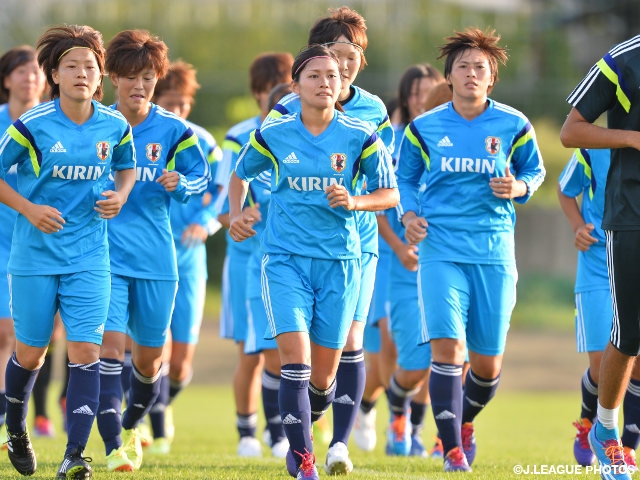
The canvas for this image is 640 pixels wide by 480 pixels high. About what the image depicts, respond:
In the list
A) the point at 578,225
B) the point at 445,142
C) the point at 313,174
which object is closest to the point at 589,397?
the point at 578,225

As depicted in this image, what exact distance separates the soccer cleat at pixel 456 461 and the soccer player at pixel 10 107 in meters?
3.30

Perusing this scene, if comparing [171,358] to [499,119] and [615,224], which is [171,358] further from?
[615,224]

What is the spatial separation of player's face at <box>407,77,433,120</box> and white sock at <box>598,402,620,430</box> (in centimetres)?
363

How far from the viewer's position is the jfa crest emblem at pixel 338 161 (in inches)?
274

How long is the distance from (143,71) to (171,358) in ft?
9.52

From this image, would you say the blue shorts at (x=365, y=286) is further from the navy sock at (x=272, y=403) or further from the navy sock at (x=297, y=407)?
the navy sock at (x=272, y=403)

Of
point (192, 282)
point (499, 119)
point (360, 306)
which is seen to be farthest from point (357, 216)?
point (192, 282)

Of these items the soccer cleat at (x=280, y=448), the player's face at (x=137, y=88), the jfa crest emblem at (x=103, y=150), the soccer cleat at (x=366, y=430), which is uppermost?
the player's face at (x=137, y=88)

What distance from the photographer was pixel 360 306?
7.52 m

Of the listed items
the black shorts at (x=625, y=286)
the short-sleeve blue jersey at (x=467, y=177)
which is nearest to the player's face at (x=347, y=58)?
the short-sleeve blue jersey at (x=467, y=177)

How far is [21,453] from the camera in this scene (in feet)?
23.4

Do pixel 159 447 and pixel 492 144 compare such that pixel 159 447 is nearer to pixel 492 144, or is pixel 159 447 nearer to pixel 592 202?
pixel 492 144

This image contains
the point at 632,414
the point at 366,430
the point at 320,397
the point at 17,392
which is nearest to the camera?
the point at 17,392

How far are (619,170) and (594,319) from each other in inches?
82.2
